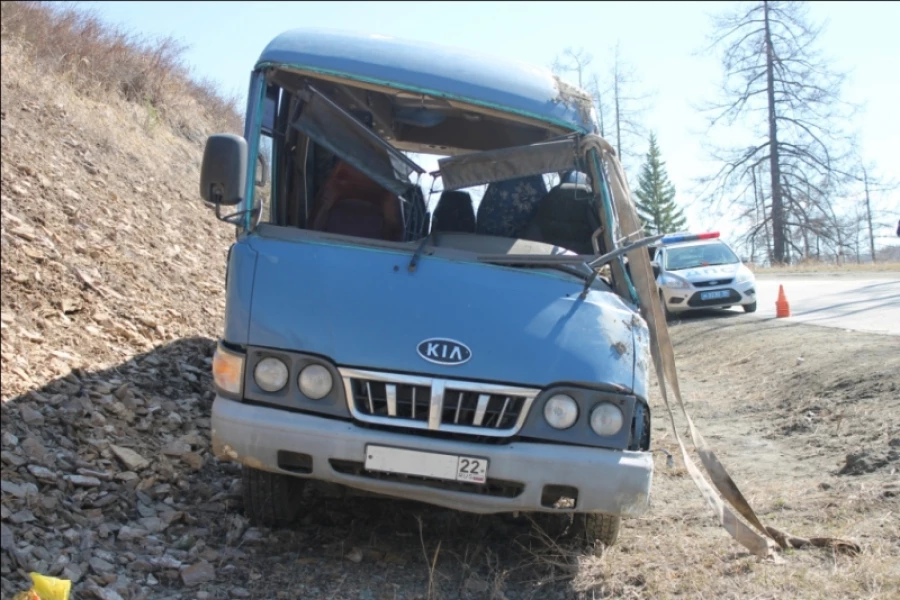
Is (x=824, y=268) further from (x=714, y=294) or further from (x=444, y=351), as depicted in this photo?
(x=444, y=351)

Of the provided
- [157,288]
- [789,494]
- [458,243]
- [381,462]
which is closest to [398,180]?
[458,243]

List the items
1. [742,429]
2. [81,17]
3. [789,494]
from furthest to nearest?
[81,17]
[742,429]
[789,494]

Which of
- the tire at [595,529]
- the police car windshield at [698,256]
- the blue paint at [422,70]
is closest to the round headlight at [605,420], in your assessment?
the tire at [595,529]

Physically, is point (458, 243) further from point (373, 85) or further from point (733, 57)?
point (733, 57)

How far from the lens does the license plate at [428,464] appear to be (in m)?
3.99

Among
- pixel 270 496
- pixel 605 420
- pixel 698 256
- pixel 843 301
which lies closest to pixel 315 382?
pixel 270 496

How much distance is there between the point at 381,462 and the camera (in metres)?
4.00

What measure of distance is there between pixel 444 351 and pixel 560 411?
1.96 feet

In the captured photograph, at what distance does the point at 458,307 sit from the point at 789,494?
2.97m

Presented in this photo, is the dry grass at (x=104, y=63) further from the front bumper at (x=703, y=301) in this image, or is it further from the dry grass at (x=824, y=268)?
the dry grass at (x=824, y=268)

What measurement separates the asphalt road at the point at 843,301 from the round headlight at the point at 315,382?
8850 millimetres

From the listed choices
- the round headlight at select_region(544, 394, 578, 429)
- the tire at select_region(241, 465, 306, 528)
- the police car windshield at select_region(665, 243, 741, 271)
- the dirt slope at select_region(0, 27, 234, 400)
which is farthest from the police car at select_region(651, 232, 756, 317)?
the round headlight at select_region(544, 394, 578, 429)

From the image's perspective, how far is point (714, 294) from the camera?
17016mm

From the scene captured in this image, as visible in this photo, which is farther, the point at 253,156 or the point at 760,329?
the point at 760,329
